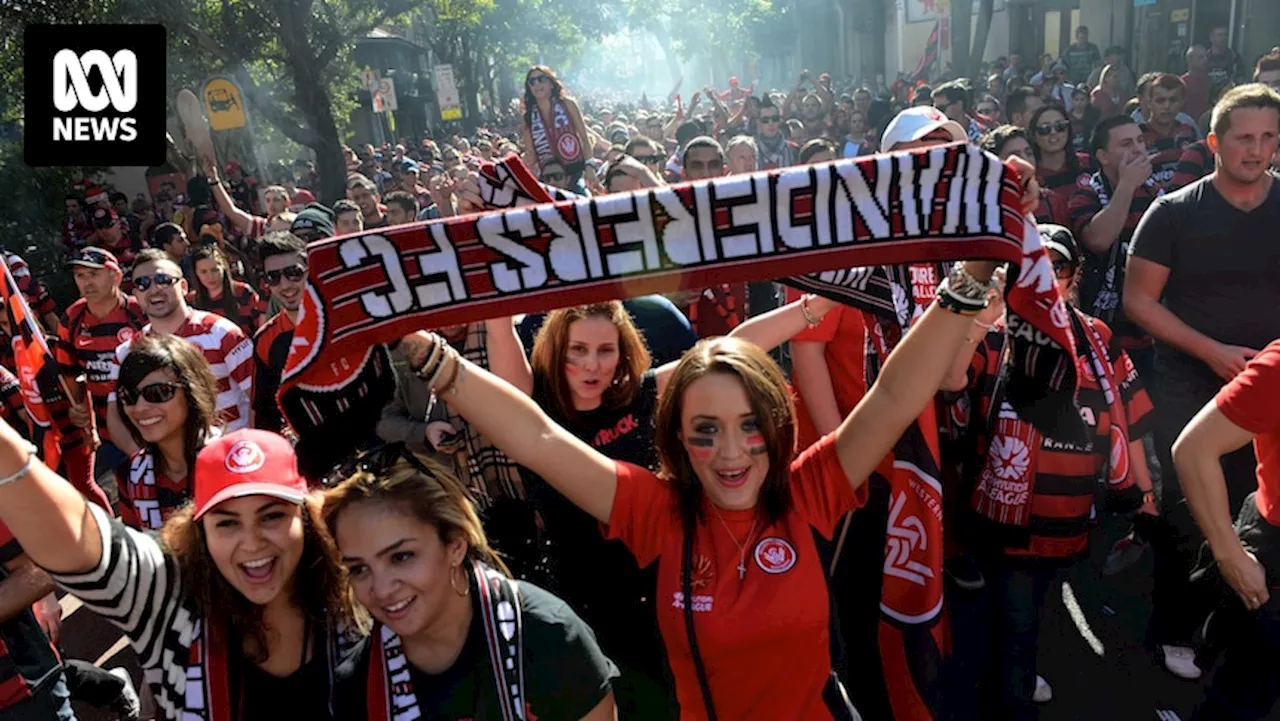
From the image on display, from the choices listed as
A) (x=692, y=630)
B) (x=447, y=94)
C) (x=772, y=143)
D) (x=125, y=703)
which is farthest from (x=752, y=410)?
(x=447, y=94)

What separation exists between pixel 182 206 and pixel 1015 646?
48.1 ft

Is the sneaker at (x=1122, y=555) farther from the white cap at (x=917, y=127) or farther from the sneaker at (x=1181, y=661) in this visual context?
the white cap at (x=917, y=127)

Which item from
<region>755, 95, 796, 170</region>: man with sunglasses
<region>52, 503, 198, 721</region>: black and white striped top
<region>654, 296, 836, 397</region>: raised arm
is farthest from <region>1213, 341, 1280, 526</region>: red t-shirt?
<region>755, 95, 796, 170</region>: man with sunglasses

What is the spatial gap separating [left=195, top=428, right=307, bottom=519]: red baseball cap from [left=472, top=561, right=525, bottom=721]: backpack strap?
0.53 meters

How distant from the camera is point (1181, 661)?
389cm

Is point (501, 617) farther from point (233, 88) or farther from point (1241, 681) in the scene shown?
point (233, 88)

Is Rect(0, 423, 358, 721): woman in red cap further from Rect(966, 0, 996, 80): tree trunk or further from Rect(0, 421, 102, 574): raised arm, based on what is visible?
Rect(966, 0, 996, 80): tree trunk

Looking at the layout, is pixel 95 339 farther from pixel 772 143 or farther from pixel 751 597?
pixel 772 143


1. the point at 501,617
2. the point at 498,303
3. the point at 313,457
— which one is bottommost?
the point at 501,617

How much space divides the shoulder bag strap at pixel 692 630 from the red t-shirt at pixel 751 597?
0.01 metres

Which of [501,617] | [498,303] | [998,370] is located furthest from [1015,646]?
[498,303]

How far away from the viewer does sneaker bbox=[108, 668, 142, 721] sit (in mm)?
Result: 3969

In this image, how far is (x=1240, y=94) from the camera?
154 inches

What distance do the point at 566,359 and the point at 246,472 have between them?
116 centimetres
